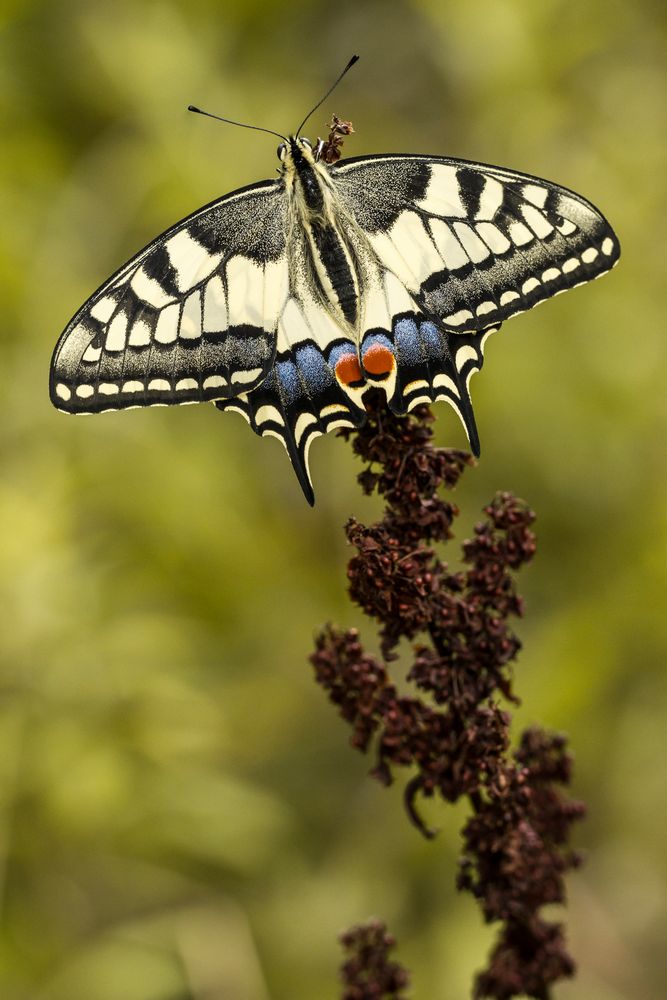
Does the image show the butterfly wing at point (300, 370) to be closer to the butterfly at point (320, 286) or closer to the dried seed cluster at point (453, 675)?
the butterfly at point (320, 286)

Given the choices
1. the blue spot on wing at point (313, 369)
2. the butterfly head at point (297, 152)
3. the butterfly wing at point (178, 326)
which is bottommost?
the blue spot on wing at point (313, 369)

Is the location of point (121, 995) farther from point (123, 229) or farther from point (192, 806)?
point (123, 229)

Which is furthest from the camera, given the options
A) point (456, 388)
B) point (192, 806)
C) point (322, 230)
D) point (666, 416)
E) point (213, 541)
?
point (666, 416)

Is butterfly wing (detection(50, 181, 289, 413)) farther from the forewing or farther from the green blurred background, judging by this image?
the green blurred background

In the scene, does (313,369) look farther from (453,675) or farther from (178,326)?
(453,675)

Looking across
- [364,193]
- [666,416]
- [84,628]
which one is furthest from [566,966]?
[666,416]

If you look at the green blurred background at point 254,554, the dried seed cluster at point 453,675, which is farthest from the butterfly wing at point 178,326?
the green blurred background at point 254,554

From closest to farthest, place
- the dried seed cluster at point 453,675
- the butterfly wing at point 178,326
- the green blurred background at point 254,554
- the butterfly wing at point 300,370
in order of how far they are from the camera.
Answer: the dried seed cluster at point 453,675 → the butterfly wing at point 300,370 → the butterfly wing at point 178,326 → the green blurred background at point 254,554
